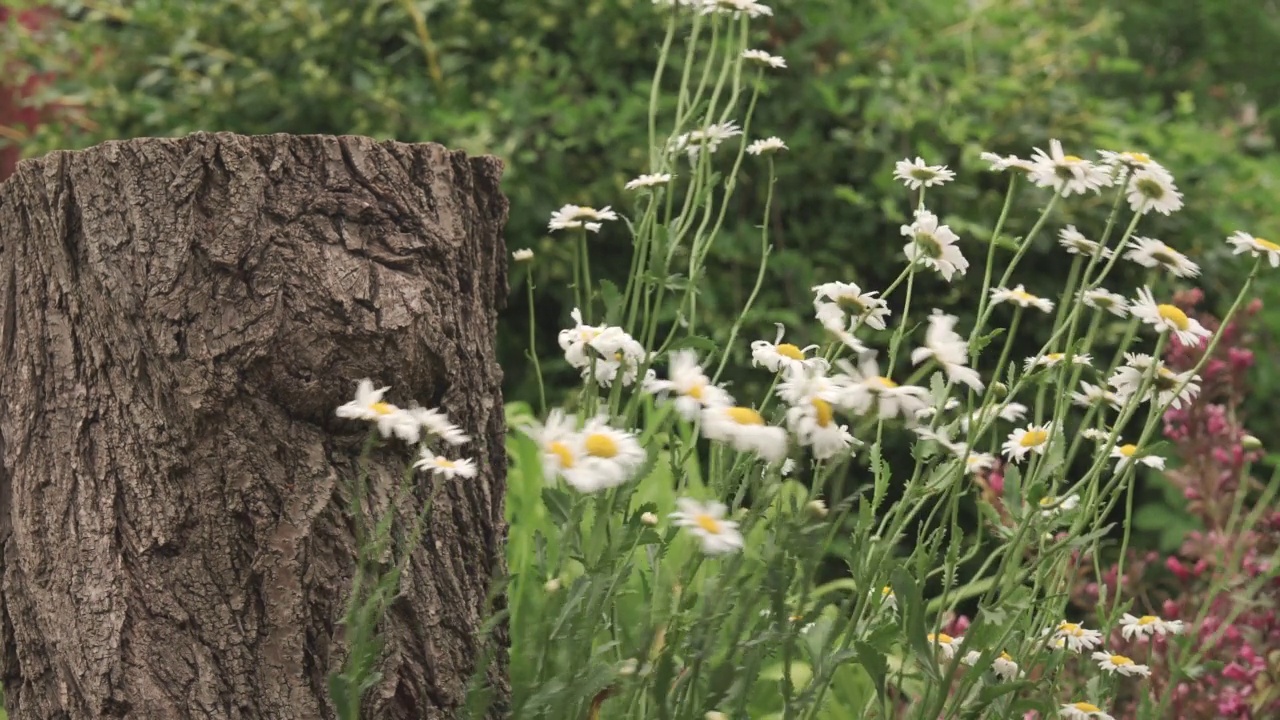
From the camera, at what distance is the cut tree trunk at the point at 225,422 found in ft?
5.68

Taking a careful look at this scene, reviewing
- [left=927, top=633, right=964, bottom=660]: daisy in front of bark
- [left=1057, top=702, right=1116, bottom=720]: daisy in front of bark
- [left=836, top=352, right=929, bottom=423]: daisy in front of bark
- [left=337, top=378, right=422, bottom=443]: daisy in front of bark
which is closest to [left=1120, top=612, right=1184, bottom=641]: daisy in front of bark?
[left=1057, top=702, right=1116, bottom=720]: daisy in front of bark

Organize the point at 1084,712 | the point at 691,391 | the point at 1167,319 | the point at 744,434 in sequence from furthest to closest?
1. the point at 1084,712
2. the point at 1167,319
3. the point at 691,391
4. the point at 744,434

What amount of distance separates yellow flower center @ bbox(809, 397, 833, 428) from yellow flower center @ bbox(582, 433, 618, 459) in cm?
20

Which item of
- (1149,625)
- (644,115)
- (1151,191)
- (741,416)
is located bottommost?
(1149,625)

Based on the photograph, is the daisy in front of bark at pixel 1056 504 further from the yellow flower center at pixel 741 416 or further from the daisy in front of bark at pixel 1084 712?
the yellow flower center at pixel 741 416

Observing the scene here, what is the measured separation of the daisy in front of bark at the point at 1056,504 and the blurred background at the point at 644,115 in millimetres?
1684

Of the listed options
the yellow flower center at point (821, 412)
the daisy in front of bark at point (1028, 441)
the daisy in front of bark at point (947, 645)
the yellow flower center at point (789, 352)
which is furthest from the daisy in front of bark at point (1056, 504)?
the yellow flower center at point (821, 412)

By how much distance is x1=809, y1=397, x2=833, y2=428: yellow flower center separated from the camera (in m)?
1.33

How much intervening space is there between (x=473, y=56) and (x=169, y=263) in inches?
98.1

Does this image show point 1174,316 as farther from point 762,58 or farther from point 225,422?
point 225,422

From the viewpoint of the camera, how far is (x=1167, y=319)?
1.60 m

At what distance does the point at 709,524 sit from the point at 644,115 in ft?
8.59

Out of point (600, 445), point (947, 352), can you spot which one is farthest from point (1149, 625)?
point (600, 445)

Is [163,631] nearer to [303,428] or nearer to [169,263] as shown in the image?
[303,428]
